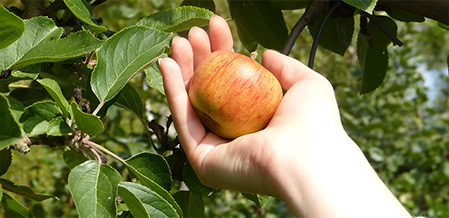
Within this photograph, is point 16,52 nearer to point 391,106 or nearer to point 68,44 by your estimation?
point 68,44

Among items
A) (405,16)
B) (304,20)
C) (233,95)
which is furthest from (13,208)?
(405,16)

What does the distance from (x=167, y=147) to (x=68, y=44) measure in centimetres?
35

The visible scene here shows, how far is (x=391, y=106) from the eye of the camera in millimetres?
2703

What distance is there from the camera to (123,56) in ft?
2.53

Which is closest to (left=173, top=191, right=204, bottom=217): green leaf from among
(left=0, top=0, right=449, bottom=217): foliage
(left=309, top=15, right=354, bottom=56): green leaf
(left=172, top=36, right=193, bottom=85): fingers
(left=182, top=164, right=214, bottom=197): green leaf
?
(left=0, top=0, right=449, bottom=217): foliage

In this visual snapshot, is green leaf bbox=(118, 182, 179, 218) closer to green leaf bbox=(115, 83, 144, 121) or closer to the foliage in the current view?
the foliage

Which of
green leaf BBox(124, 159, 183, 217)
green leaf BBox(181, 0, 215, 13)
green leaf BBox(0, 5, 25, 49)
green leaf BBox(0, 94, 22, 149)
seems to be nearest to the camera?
green leaf BBox(0, 94, 22, 149)

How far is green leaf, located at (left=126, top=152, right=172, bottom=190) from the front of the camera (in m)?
0.78

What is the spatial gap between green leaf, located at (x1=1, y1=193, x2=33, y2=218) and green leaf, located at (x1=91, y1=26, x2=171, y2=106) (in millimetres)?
204

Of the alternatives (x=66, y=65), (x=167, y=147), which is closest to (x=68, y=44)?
(x=66, y=65)

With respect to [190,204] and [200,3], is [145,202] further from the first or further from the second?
[200,3]

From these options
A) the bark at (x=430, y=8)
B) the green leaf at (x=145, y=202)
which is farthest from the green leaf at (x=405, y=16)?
the green leaf at (x=145, y=202)

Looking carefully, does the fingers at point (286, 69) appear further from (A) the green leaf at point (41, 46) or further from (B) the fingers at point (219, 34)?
(A) the green leaf at point (41, 46)

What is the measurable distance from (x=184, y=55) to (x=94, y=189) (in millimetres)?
331
